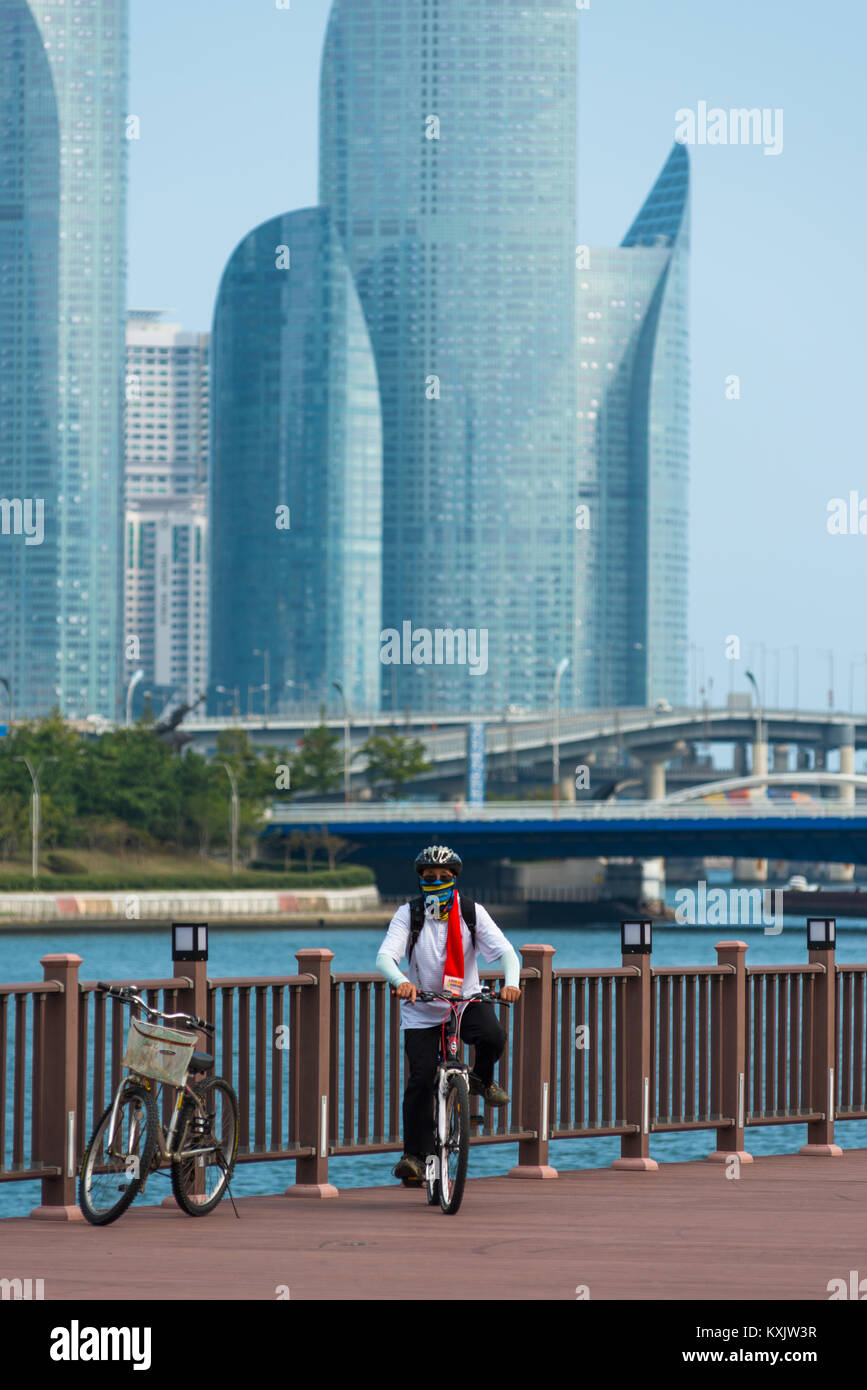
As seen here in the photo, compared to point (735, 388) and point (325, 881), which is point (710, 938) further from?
point (735, 388)

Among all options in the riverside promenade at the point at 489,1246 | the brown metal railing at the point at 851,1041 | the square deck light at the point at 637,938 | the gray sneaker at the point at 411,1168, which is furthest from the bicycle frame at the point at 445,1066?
the brown metal railing at the point at 851,1041

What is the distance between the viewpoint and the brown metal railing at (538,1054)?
11.0 metres

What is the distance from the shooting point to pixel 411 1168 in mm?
11742

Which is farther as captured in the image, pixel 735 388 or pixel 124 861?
pixel 124 861

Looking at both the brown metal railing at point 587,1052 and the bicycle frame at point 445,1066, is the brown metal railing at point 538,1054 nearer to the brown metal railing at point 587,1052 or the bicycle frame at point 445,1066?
the brown metal railing at point 587,1052

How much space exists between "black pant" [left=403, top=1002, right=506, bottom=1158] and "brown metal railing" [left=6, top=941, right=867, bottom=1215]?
34 centimetres

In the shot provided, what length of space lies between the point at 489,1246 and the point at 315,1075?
7.42 ft

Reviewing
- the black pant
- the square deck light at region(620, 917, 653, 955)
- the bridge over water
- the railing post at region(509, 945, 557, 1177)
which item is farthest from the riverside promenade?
the bridge over water

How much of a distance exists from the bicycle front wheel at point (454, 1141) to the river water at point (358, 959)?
160 inches

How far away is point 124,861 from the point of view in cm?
10856

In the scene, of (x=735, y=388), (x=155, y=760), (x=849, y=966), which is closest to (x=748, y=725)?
(x=155, y=760)

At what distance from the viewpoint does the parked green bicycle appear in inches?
416
